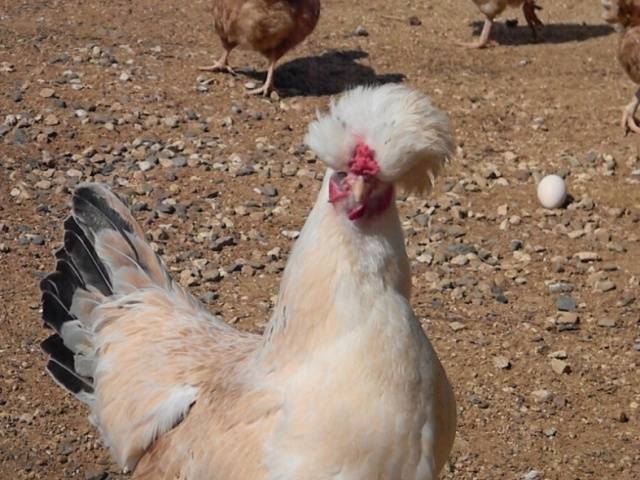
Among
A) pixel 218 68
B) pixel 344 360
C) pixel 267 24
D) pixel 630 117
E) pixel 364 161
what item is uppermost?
pixel 364 161

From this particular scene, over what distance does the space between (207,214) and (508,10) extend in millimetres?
5681

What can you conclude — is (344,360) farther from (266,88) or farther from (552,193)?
(266,88)

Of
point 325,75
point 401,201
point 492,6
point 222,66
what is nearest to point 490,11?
point 492,6

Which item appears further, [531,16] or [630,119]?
[531,16]

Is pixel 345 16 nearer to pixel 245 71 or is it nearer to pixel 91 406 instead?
pixel 245 71

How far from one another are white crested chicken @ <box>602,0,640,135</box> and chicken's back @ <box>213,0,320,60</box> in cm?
256

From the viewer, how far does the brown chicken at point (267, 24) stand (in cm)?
863

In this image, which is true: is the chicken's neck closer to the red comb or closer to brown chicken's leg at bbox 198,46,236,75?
the red comb

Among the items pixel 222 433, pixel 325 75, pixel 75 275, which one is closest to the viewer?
pixel 222 433

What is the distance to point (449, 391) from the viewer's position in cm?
336

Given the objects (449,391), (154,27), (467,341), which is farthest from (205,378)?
(154,27)

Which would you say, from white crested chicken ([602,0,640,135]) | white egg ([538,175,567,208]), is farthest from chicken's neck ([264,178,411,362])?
white crested chicken ([602,0,640,135])

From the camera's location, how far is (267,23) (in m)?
8.62

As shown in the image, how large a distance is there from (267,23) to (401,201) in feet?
7.95
